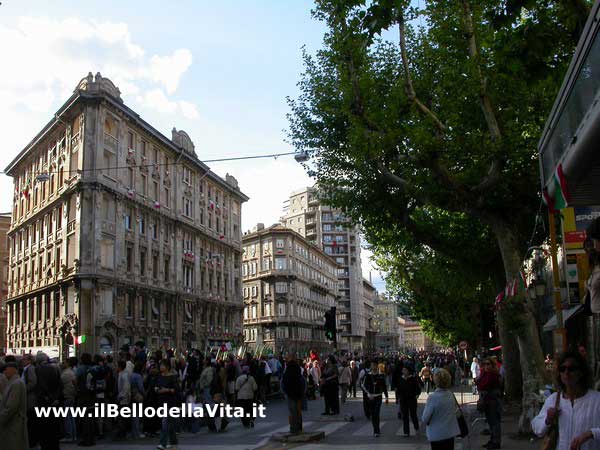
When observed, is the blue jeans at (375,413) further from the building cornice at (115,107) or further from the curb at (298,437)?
the building cornice at (115,107)

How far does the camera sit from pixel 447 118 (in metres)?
17.2

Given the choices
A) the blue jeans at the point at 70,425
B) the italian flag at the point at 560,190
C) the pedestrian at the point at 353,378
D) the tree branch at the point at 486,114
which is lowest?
the pedestrian at the point at 353,378

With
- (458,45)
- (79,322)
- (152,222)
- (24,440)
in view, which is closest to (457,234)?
(458,45)

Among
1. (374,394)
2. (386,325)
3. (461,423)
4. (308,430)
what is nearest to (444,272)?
(374,394)

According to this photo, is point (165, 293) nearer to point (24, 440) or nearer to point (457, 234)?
point (457, 234)

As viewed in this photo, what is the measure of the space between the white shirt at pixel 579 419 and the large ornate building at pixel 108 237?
1562 inches

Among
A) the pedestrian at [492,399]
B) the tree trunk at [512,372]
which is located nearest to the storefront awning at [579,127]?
the pedestrian at [492,399]

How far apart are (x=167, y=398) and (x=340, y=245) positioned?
111001 mm

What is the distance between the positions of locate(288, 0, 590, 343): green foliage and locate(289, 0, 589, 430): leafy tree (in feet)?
0.11

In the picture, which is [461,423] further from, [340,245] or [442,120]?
[340,245]

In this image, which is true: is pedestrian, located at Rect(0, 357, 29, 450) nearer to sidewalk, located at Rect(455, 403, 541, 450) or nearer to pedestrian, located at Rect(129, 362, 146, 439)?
sidewalk, located at Rect(455, 403, 541, 450)

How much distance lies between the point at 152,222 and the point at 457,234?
108 feet

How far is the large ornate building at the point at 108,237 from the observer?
4294 cm

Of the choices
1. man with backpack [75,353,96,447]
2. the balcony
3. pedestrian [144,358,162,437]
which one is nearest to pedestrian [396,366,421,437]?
pedestrian [144,358,162,437]
